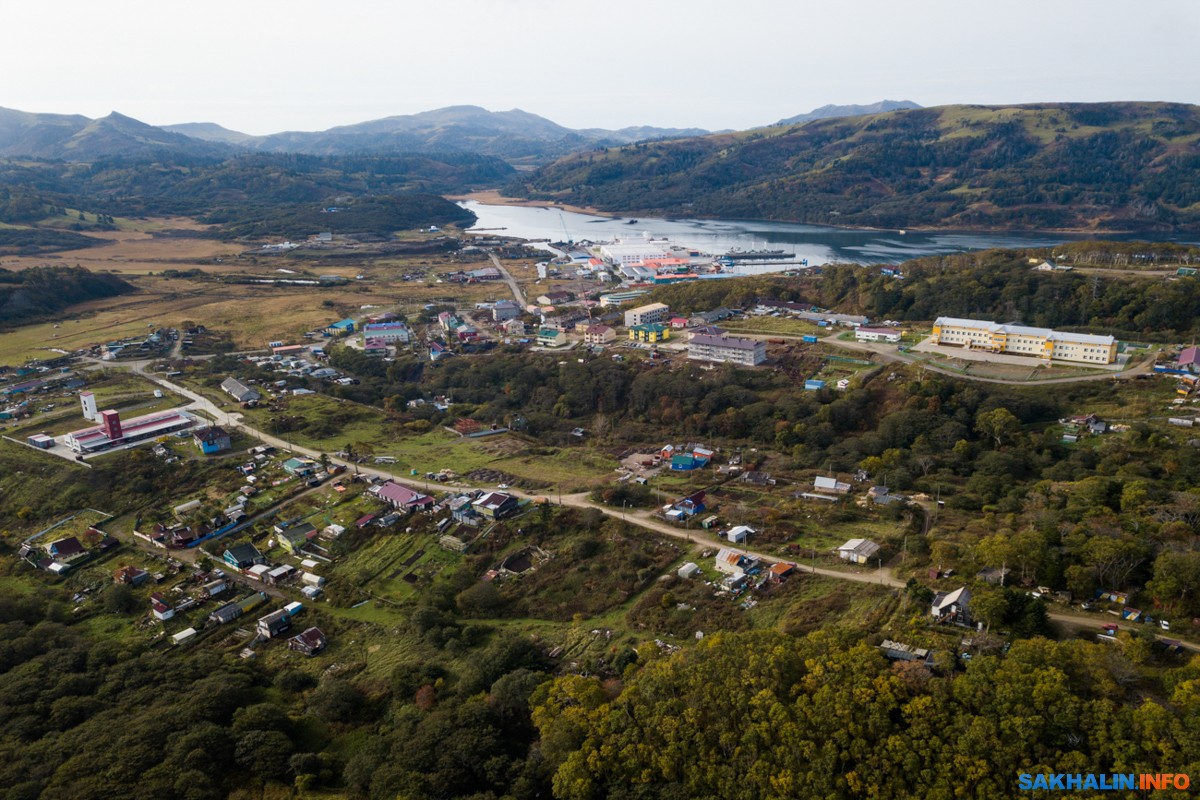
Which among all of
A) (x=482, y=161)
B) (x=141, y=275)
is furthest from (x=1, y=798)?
(x=482, y=161)

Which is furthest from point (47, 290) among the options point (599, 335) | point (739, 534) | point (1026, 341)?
point (1026, 341)

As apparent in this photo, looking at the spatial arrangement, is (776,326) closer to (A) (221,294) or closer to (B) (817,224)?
(A) (221,294)

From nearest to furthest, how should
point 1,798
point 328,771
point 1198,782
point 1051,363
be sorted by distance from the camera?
point 1198,782
point 1,798
point 328,771
point 1051,363

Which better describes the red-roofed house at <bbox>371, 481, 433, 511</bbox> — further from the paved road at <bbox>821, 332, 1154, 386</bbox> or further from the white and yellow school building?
the white and yellow school building

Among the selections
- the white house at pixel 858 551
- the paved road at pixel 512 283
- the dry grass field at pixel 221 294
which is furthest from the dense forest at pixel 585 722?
the paved road at pixel 512 283

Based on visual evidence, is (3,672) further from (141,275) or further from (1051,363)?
(141,275)

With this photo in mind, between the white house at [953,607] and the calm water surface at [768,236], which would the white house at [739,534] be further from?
the calm water surface at [768,236]

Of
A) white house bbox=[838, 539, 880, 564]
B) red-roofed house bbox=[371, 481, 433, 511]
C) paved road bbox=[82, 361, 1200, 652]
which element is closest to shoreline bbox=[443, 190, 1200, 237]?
white house bbox=[838, 539, 880, 564]
